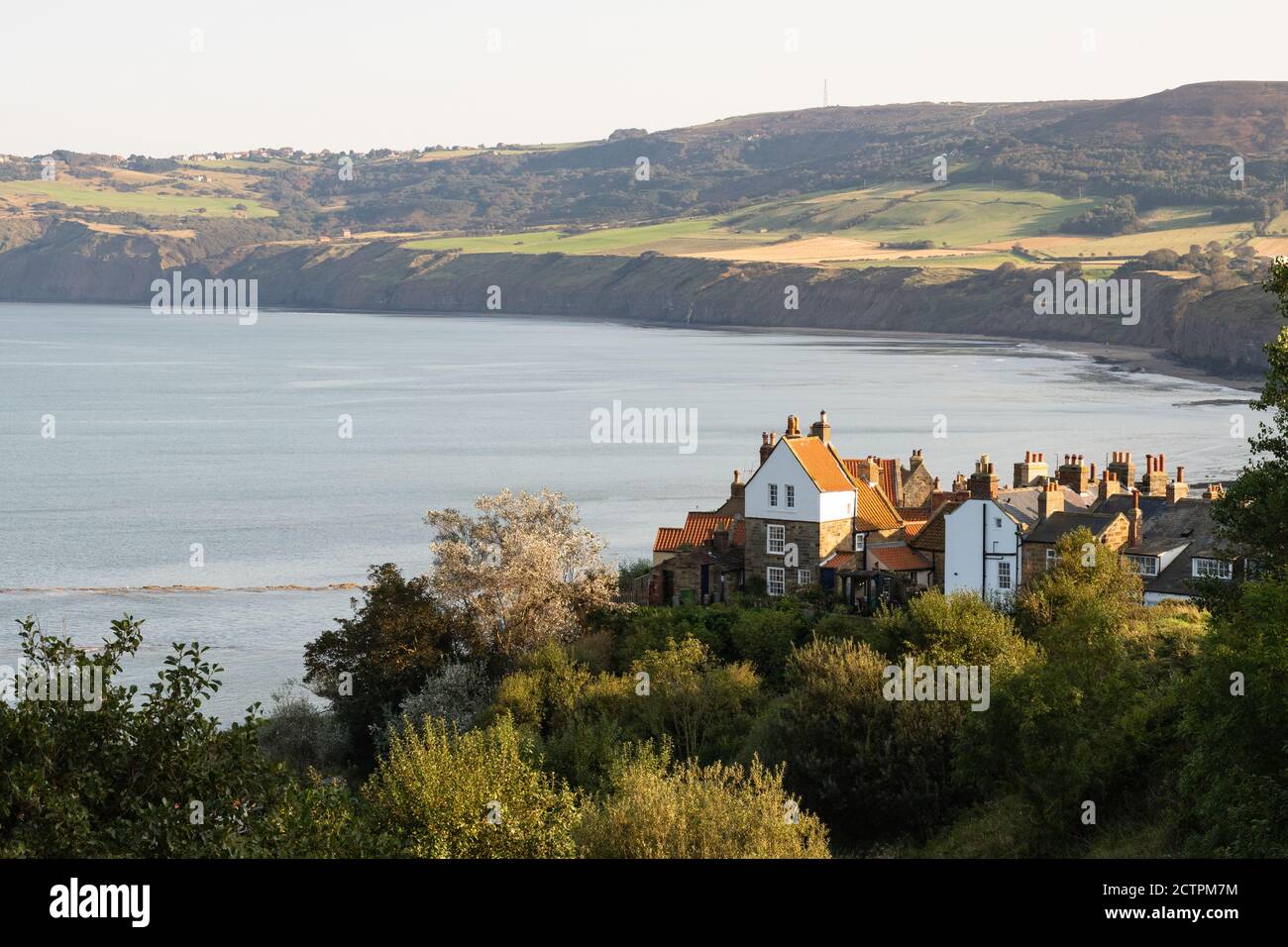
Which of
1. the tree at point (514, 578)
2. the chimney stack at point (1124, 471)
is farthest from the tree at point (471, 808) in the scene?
the chimney stack at point (1124, 471)

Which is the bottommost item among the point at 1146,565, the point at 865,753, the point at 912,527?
the point at 865,753

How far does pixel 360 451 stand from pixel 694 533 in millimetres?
70109

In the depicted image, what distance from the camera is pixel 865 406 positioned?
137 metres

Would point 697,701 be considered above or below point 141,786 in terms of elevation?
below

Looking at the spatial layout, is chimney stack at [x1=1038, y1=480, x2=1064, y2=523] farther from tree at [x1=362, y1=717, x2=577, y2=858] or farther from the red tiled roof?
tree at [x1=362, y1=717, x2=577, y2=858]

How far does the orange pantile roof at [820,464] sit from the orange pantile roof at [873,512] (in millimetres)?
730

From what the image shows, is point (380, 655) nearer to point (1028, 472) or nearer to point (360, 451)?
point (1028, 472)

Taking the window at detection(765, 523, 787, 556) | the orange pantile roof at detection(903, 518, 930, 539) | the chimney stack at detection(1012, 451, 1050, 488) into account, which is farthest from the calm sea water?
the chimney stack at detection(1012, 451, 1050, 488)

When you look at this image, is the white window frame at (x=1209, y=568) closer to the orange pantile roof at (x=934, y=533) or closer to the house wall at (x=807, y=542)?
the orange pantile roof at (x=934, y=533)

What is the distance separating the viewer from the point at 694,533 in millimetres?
50719

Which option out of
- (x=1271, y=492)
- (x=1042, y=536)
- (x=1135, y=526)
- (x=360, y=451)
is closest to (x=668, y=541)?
(x=1042, y=536)

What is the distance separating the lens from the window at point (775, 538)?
153ft

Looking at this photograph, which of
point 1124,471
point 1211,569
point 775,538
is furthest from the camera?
point 1124,471
